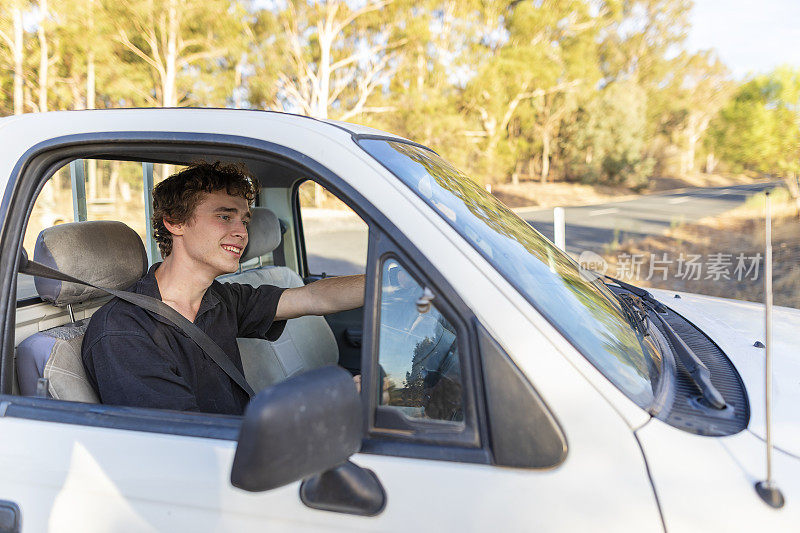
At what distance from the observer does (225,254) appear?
2178 millimetres

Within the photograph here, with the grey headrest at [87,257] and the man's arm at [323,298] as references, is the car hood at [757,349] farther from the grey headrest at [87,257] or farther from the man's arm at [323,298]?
the grey headrest at [87,257]

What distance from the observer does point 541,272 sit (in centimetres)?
155

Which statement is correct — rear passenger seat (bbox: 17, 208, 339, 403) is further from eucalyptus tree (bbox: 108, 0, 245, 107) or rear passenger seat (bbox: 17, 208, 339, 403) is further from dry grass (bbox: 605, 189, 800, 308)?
eucalyptus tree (bbox: 108, 0, 245, 107)

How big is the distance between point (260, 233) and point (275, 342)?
0.53 m

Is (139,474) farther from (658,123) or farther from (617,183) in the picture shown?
(658,123)

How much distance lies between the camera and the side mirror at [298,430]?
95 centimetres

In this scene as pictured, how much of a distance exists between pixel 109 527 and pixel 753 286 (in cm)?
940

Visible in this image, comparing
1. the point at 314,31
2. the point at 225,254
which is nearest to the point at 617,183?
the point at 314,31

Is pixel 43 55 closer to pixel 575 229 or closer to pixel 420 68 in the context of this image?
pixel 420 68

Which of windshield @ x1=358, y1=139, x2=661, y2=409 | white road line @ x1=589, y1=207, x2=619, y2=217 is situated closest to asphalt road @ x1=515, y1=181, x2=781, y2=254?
white road line @ x1=589, y1=207, x2=619, y2=217

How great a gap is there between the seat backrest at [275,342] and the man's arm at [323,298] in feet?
1.05

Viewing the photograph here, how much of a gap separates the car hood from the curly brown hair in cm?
169

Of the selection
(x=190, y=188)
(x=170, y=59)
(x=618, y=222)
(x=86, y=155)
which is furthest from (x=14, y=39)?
(x=86, y=155)

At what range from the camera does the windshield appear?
1280mm
